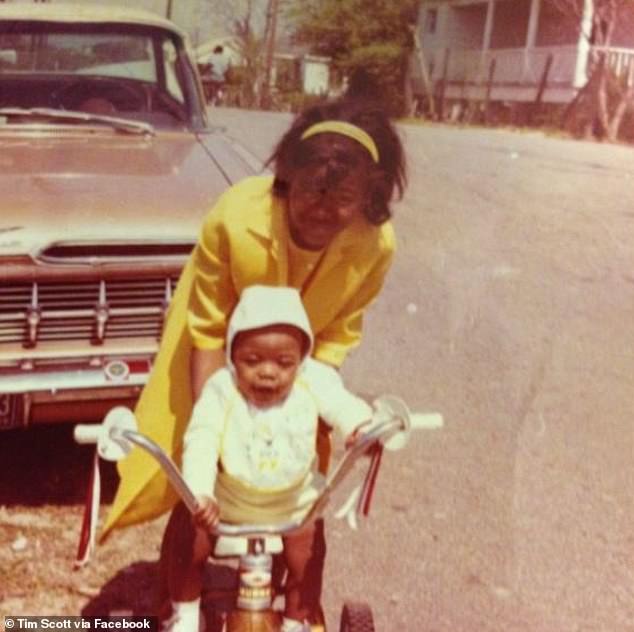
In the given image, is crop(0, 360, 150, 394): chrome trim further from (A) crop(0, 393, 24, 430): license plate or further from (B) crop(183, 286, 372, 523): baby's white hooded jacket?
(B) crop(183, 286, 372, 523): baby's white hooded jacket

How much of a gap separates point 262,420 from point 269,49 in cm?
1556

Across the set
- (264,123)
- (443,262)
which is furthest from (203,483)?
(264,123)

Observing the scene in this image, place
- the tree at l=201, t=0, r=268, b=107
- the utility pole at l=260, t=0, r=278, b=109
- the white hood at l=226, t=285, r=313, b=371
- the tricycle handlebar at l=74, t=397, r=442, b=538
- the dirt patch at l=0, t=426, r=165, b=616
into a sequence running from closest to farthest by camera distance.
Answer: the tricycle handlebar at l=74, t=397, r=442, b=538, the white hood at l=226, t=285, r=313, b=371, the dirt patch at l=0, t=426, r=165, b=616, the utility pole at l=260, t=0, r=278, b=109, the tree at l=201, t=0, r=268, b=107

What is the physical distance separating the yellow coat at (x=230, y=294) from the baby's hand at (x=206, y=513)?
50 cm

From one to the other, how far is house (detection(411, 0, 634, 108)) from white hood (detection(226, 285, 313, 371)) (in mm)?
20833

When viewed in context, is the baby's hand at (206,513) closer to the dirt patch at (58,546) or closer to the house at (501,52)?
the dirt patch at (58,546)

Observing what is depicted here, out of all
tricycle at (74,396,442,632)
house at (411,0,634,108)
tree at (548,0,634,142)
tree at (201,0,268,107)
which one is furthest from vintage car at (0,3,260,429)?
house at (411,0,634,108)

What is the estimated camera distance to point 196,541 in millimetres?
2445

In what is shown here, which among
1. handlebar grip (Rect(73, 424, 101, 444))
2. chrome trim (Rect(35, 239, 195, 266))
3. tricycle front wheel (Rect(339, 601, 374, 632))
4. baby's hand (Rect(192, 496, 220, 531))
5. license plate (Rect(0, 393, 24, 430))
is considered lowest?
tricycle front wheel (Rect(339, 601, 374, 632))

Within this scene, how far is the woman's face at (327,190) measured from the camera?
7.91 ft

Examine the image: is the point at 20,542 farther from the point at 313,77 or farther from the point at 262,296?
the point at 313,77

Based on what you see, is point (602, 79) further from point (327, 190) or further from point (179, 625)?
point (179, 625)

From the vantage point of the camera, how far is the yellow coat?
255 centimetres

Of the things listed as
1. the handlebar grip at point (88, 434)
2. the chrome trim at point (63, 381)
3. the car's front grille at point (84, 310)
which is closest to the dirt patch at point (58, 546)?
the chrome trim at point (63, 381)
